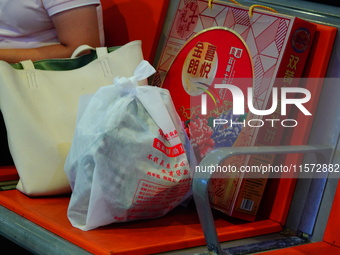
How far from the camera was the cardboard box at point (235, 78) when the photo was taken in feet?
5.62

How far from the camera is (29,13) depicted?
1993mm

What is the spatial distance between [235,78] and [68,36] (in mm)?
594

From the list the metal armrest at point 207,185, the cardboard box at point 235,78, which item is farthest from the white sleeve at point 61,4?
the metal armrest at point 207,185

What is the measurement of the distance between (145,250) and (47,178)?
45 cm

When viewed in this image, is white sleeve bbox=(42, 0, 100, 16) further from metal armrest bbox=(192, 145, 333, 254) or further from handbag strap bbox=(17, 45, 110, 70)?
metal armrest bbox=(192, 145, 333, 254)

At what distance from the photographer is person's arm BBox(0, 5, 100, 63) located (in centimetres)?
197

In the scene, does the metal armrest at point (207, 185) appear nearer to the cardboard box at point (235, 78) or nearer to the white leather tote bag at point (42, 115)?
the cardboard box at point (235, 78)

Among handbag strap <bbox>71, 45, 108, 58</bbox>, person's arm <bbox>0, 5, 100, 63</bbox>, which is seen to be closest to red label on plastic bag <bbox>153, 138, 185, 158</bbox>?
handbag strap <bbox>71, 45, 108, 58</bbox>

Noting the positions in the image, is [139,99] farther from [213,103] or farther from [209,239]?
[209,239]

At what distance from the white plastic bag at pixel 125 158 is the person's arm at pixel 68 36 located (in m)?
0.41

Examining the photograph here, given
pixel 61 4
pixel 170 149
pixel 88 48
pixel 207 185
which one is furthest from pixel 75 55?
pixel 207 185

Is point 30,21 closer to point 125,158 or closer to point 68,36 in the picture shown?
point 68,36

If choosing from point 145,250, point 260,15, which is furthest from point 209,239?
point 260,15

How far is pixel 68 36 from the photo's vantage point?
200cm
